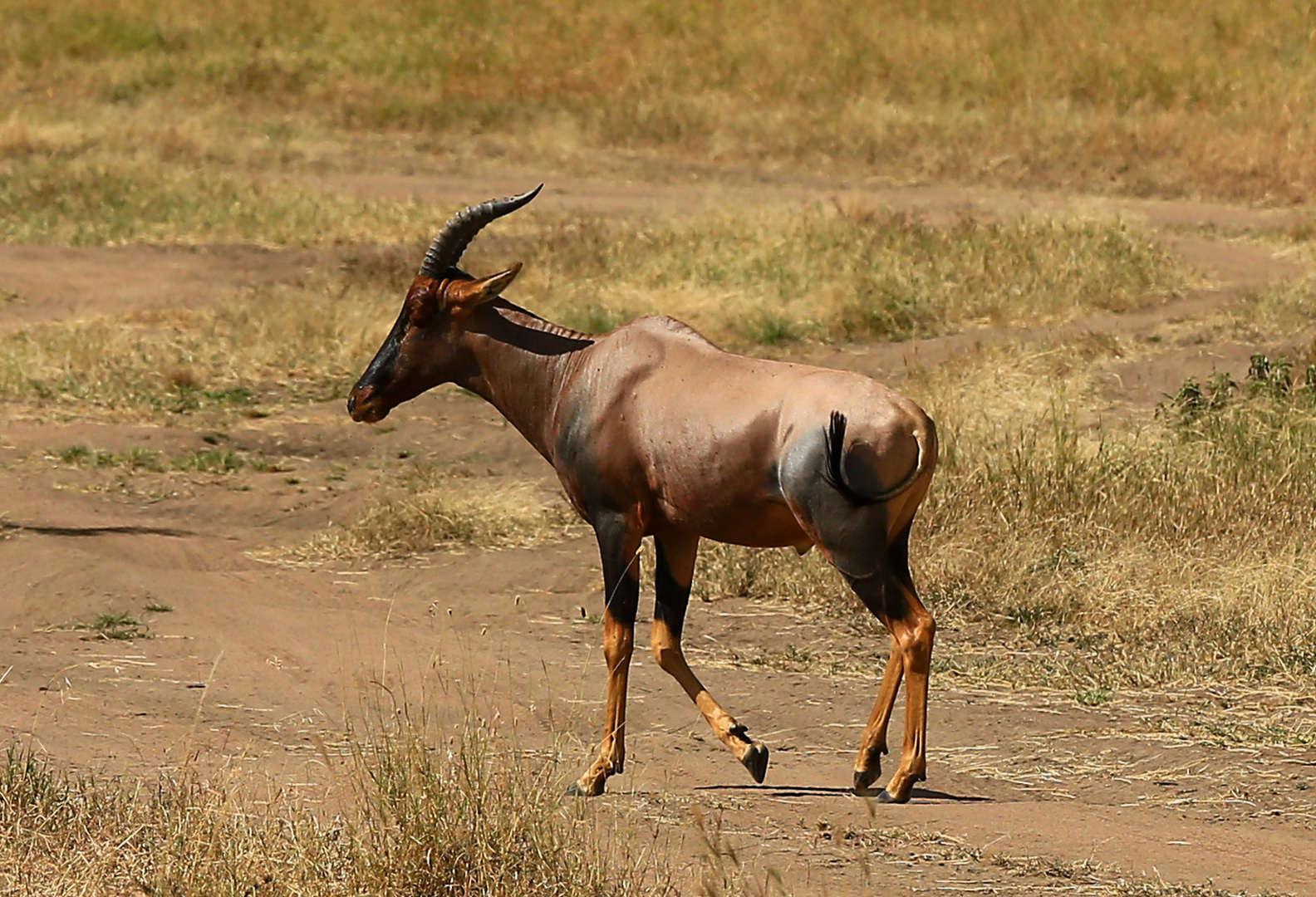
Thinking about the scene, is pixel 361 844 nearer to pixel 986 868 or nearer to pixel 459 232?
pixel 986 868

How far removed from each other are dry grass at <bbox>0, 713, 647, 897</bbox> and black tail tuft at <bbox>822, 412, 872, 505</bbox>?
1.36 m

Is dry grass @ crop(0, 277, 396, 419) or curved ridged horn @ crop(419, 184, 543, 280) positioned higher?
curved ridged horn @ crop(419, 184, 543, 280)

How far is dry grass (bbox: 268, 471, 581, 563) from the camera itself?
10.8 meters

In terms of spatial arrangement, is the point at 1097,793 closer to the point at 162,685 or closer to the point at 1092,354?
the point at 162,685

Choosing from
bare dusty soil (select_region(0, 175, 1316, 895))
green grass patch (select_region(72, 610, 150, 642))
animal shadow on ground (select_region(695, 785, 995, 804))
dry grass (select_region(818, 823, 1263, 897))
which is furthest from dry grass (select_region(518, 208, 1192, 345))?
dry grass (select_region(818, 823, 1263, 897))

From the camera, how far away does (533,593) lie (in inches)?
396

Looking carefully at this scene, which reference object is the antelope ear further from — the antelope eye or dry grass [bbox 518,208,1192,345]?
dry grass [bbox 518,208,1192,345]

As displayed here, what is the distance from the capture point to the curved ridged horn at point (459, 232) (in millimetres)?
7004

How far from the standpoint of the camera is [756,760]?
259 inches

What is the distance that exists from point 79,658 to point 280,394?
236 inches

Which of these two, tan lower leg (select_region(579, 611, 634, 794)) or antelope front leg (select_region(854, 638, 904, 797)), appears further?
tan lower leg (select_region(579, 611, 634, 794))

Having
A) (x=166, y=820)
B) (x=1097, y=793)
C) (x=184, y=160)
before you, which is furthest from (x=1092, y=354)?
(x=184, y=160)

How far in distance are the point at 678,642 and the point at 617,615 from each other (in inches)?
9.4

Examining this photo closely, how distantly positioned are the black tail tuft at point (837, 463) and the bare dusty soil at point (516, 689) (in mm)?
1030
